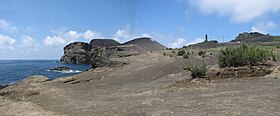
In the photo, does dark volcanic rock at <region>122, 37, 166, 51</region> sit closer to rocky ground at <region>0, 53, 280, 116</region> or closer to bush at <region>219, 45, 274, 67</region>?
bush at <region>219, 45, 274, 67</region>

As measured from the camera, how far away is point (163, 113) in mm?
10836

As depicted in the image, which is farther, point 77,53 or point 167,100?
point 77,53

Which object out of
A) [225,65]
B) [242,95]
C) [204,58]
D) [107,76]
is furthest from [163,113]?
[204,58]

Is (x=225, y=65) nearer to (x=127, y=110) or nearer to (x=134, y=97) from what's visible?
(x=134, y=97)

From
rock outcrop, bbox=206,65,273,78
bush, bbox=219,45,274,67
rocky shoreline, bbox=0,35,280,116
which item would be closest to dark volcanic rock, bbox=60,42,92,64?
rocky shoreline, bbox=0,35,280,116

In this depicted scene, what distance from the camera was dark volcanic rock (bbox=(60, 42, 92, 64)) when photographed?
13875 centimetres

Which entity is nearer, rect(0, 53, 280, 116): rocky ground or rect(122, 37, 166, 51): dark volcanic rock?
rect(0, 53, 280, 116): rocky ground

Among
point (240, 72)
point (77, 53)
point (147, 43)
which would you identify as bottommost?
point (240, 72)

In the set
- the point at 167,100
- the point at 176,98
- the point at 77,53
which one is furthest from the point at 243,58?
the point at 77,53

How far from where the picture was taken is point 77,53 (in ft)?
474

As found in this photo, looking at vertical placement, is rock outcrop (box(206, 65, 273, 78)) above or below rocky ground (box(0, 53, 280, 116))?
above

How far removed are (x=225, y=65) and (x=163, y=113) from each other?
38.6 ft

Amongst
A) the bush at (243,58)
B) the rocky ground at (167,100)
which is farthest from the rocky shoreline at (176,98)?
the bush at (243,58)

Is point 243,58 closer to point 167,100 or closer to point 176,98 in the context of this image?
point 176,98
